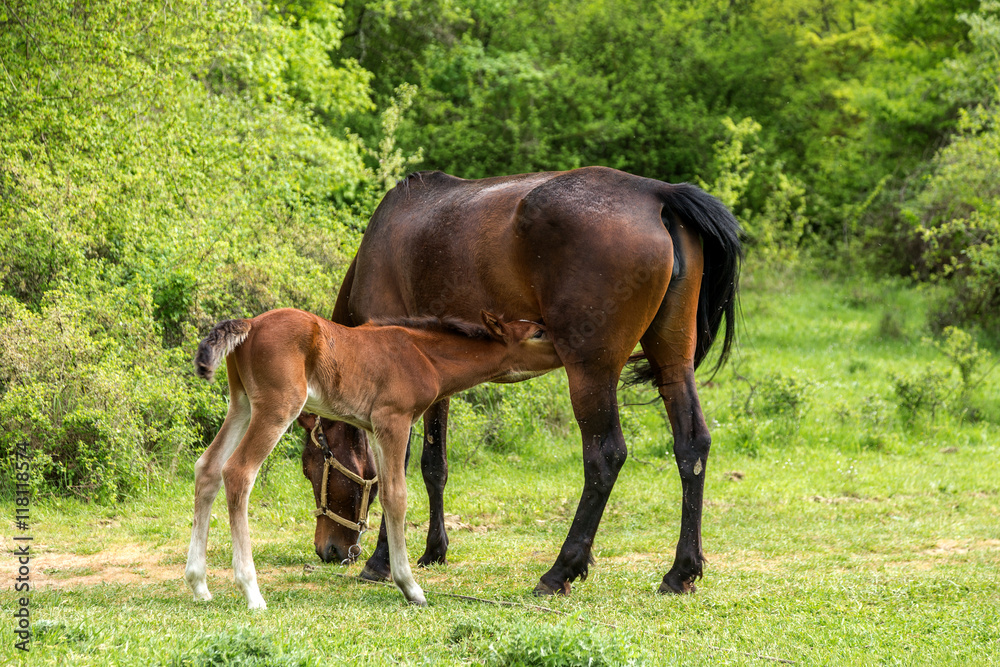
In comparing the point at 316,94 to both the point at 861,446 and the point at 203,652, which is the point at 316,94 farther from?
the point at 203,652

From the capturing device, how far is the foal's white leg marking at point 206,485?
16.6ft

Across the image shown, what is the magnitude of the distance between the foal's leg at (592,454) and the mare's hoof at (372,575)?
1127 millimetres

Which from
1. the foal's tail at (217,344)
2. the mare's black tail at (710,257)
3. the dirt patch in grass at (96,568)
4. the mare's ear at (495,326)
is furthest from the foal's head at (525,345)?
the dirt patch in grass at (96,568)

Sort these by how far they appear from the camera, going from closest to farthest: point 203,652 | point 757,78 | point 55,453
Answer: point 203,652 → point 55,453 → point 757,78

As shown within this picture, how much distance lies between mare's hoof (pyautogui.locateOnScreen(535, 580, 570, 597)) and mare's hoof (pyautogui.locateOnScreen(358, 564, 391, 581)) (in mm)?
1122

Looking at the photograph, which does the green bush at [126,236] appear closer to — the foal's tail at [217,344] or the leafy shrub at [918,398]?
the foal's tail at [217,344]

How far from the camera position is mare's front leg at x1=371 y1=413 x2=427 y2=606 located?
17.2 feet

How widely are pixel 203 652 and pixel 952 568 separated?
5210 mm

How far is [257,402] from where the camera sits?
16.3ft

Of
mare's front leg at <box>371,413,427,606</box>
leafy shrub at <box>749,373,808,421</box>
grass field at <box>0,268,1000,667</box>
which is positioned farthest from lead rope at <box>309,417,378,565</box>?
leafy shrub at <box>749,373,808,421</box>

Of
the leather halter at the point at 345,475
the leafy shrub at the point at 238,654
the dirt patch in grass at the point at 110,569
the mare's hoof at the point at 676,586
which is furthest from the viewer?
the leather halter at the point at 345,475

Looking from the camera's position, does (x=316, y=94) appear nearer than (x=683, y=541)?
No

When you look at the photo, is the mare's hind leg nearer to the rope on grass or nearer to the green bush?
the rope on grass

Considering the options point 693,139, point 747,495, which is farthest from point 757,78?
point 747,495
